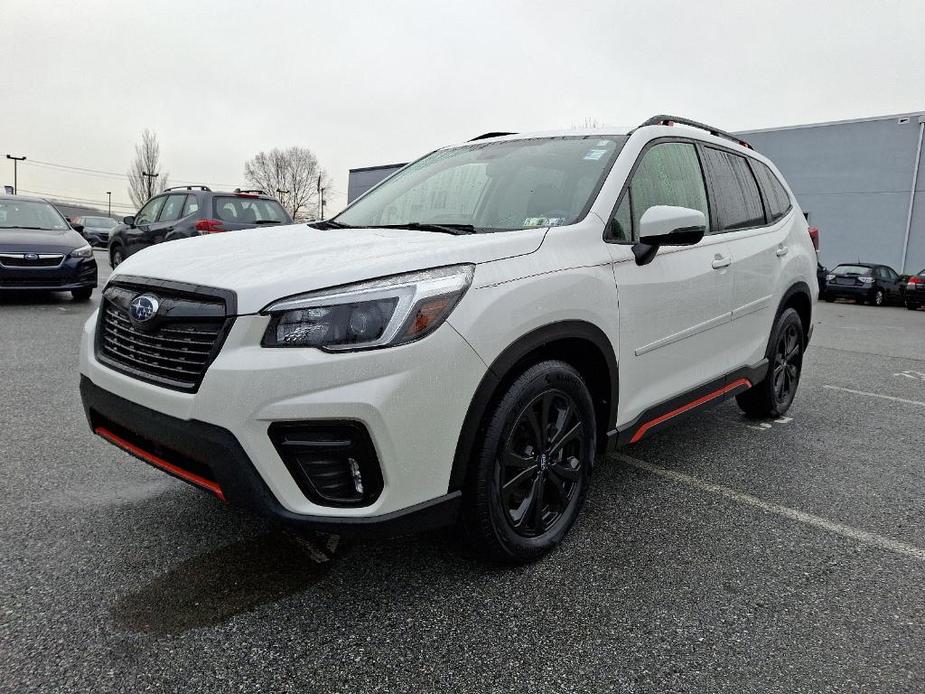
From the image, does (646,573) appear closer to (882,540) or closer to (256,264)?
(882,540)

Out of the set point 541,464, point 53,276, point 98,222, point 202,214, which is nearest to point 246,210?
point 202,214

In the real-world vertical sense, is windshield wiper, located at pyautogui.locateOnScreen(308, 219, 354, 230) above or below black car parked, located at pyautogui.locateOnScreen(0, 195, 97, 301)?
above

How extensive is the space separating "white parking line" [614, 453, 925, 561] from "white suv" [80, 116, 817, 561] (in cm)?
43

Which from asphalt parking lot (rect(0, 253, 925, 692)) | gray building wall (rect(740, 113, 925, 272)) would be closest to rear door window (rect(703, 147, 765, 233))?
asphalt parking lot (rect(0, 253, 925, 692))

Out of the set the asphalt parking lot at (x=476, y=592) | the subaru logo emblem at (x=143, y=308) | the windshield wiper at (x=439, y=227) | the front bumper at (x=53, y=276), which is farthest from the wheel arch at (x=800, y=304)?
the front bumper at (x=53, y=276)

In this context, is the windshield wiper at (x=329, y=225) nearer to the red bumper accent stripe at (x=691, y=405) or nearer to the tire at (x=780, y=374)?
the red bumper accent stripe at (x=691, y=405)

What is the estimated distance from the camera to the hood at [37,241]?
902 centimetres

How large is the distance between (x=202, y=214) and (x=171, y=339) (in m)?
8.89

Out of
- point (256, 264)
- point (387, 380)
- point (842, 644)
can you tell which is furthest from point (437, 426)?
point (842, 644)

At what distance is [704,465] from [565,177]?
6.14 ft

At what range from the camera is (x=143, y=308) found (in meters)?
2.29

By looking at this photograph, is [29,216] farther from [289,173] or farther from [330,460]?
[289,173]

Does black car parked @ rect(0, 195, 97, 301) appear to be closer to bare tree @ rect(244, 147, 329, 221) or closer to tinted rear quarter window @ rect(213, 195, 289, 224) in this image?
tinted rear quarter window @ rect(213, 195, 289, 224)

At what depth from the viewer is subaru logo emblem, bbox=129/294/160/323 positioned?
2242 mm
